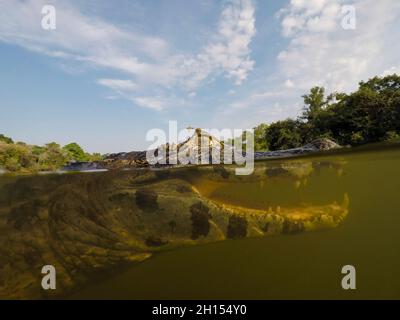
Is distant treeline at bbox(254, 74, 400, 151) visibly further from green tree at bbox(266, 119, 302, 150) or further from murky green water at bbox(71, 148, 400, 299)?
murky green water at bbox(71, 148, 400, 299)

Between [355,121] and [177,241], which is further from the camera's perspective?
[355,121]

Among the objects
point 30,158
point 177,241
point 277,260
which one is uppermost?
point 30,158

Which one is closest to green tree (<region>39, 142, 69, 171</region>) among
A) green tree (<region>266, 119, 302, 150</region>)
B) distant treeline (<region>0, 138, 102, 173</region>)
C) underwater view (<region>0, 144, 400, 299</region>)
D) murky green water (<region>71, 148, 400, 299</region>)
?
distant treeline (<region>0, 138, 102, 173</region>)

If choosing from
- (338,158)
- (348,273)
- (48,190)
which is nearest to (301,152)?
(338,158)

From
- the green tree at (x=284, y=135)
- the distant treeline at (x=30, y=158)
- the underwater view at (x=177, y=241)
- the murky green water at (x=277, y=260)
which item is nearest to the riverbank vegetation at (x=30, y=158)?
the distant treeline at (x=30, y=158)

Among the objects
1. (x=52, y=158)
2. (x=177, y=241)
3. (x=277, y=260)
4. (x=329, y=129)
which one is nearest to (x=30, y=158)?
(x=52, y=158)

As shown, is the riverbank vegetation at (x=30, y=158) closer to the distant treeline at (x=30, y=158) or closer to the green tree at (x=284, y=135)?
the distant treeline at (x=30, y=158)

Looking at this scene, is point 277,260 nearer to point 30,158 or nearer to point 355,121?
point 30,158
